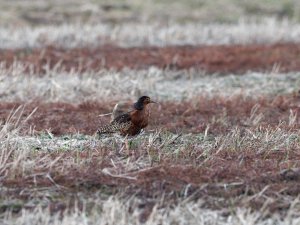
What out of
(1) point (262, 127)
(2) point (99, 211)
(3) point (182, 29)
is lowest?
(3) point (182, 29)

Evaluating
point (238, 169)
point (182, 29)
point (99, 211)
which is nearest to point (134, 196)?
point (99, 211)

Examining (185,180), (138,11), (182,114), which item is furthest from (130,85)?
(138,11)

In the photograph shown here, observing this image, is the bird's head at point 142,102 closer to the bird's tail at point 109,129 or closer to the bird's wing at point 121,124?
the bird's wing at point 121,124

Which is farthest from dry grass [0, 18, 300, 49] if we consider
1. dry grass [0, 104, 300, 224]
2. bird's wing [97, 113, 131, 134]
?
dry grass [0, 104, 300, 224]

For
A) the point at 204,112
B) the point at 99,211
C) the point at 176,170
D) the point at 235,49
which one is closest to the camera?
the point at 99,211

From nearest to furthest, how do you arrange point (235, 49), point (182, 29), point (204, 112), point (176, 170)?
point (176, 170), point (204, 112), point (235, 49), point (182, 29)

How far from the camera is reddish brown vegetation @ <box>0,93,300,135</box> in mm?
11383

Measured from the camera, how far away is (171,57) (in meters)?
18.4

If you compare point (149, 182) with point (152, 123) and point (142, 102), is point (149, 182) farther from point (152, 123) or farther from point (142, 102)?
point (152, 123)

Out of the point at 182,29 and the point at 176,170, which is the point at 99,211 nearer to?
the point at 176,170

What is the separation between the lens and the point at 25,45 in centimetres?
1977

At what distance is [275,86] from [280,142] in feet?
19.9

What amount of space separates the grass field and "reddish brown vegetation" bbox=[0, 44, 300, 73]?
4 cm

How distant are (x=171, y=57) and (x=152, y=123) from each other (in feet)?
21.7
